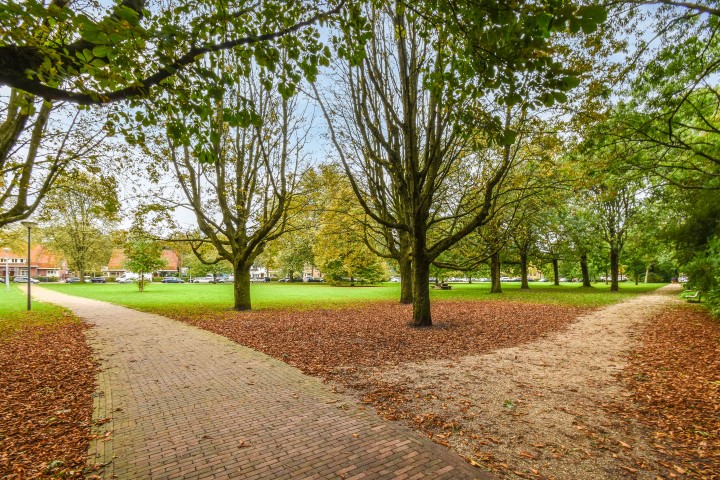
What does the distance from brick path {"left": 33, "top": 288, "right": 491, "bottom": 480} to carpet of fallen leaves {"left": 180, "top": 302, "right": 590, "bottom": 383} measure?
1220 millimetres

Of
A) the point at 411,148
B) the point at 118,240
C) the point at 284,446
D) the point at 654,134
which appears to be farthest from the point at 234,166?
the point at 654,134

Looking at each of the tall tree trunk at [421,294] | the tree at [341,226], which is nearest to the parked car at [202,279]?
the tree at [341,226]

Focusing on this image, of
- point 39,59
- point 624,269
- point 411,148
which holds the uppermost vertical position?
point 411,148

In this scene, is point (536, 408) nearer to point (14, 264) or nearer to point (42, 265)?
point (42, 265)

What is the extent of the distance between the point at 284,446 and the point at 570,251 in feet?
110

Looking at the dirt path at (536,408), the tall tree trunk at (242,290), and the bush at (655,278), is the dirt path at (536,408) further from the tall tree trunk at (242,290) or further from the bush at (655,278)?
the bush at (655,278)

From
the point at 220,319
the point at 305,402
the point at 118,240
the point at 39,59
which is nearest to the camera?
the point at 39,59

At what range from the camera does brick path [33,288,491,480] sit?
3619 mm

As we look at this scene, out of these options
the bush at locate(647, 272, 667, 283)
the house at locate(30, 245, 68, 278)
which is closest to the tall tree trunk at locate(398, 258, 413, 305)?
the bush at locate(647, 272, 667, 283)

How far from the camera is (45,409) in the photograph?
17.3 ft

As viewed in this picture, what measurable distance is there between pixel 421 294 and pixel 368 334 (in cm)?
240

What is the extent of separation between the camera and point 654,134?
10.5 m

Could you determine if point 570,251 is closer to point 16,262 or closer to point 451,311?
point 451,311

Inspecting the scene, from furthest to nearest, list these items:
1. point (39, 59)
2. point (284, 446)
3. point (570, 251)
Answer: point (570, 251), point (284, 446), point (39, 59)
